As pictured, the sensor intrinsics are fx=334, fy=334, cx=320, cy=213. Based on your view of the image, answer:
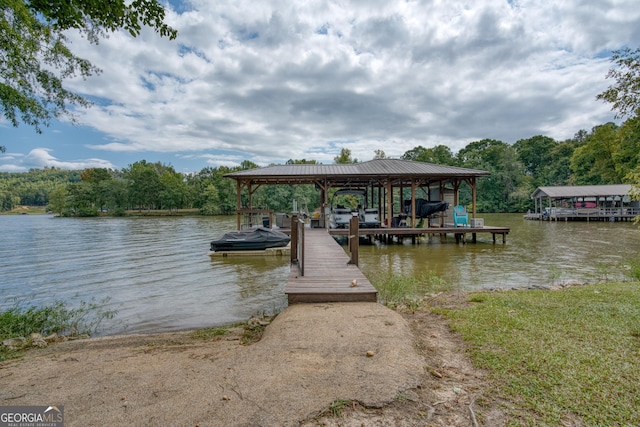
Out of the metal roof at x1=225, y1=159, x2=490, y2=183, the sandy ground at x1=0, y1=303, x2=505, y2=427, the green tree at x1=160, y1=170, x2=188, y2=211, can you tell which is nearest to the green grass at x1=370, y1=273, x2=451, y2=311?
the sandy ground at x1=0, y1=303, x2=505, y2=427

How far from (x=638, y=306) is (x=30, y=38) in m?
9.19

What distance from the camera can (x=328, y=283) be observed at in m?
5.73

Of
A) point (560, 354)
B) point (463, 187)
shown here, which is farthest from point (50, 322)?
point (463, 187)

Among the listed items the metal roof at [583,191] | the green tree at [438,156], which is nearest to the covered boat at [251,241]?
the metal roof at [583,191]

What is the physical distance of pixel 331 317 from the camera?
429 centimetres

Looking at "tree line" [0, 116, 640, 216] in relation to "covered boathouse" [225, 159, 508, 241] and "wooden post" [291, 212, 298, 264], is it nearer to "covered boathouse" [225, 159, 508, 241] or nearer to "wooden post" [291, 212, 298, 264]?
"covered boathouse" [225, 159, 508, 241]

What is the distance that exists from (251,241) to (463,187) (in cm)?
4480

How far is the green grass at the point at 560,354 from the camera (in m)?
2.25

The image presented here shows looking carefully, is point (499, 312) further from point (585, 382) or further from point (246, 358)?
point (246, 358)

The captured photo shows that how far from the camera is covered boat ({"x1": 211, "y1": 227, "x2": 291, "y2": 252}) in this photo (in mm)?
13391

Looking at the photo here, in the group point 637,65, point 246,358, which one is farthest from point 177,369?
point 637,65

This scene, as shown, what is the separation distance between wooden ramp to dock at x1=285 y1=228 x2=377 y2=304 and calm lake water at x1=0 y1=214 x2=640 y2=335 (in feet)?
3.61

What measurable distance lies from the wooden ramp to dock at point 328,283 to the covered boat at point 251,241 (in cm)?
565

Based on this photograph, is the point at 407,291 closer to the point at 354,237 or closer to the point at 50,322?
the point at 354,237
